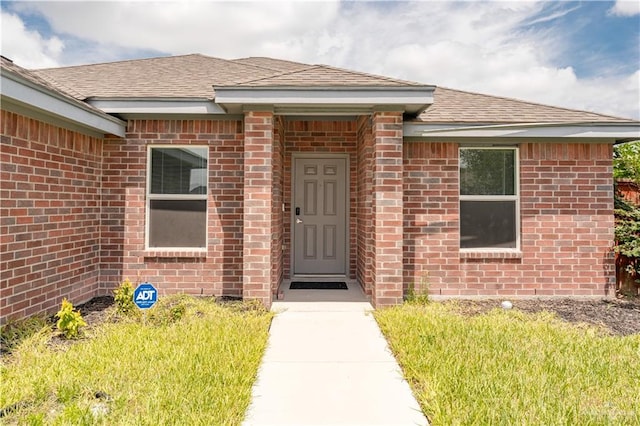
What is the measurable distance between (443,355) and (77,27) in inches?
389

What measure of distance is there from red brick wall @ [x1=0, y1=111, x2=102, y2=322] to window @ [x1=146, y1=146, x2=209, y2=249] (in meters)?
0.92

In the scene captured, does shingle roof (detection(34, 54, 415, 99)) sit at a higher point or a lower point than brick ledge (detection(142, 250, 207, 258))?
higher

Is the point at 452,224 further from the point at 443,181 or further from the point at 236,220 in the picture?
the point at 236,220

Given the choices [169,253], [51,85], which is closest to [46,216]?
[169,253]

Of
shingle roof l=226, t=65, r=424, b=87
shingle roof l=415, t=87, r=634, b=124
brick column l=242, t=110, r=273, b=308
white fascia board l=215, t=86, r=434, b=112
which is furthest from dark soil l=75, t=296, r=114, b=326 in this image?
shingle roof l=415, t=87, r=634, b=124

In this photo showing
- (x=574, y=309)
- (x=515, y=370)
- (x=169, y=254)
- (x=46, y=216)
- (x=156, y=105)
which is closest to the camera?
(x=515, y=370)

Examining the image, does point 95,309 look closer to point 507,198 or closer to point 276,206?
point 276,206

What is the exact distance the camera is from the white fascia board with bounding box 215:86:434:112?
525 centimetres

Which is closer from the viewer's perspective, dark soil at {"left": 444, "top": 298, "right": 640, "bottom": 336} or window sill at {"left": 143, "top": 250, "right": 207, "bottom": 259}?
dark soil at {"left": 444, "top": 298, "right": 640, "bottom": 336}

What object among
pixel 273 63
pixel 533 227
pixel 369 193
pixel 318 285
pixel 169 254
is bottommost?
pixel 318 285

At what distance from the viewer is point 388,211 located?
217 inches

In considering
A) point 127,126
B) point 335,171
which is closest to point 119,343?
point 127,126

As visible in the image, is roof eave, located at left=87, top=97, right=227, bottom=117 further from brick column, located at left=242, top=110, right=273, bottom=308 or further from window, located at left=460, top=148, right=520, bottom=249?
window, located at left=460, top=148, right=520, bottom=249

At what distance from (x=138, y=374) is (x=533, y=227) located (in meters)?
6.40
